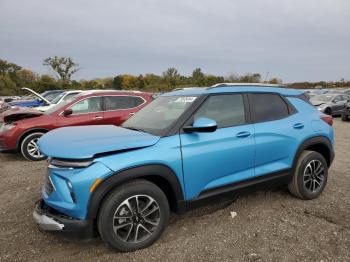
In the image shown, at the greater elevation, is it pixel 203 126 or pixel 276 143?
pixel 203 126

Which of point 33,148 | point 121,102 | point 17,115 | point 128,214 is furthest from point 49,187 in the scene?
point 121,102

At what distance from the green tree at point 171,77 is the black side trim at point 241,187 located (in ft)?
171

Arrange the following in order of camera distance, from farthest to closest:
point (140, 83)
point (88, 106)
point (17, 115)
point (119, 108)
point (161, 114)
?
point (140, 83) → point (119, 108) → point (88, 106) → point (17, 115) → point (161, 114)

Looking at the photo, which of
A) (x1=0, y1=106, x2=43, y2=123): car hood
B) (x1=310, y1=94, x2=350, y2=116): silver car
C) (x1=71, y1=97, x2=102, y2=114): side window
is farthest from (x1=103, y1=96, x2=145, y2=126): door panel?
(x1=310, y1=94, x2=350, y2=116): silver car

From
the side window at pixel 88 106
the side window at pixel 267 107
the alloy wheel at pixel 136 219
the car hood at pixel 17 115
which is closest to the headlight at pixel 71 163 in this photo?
the alloy wheel at pixel 136 219

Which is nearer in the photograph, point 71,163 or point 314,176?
point 71,163

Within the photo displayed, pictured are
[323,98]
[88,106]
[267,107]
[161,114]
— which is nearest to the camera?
[161,114]

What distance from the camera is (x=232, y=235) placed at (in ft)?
11.1

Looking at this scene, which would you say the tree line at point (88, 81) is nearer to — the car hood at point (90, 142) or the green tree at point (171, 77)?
the green tree at point (171, 77)

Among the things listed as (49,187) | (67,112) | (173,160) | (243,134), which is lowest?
(49,187)

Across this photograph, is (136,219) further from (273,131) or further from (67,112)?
(67,112)

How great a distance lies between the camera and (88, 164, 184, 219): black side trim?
2760 mm

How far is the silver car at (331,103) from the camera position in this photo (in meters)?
16.8

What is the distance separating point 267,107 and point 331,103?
1527 centimetres
